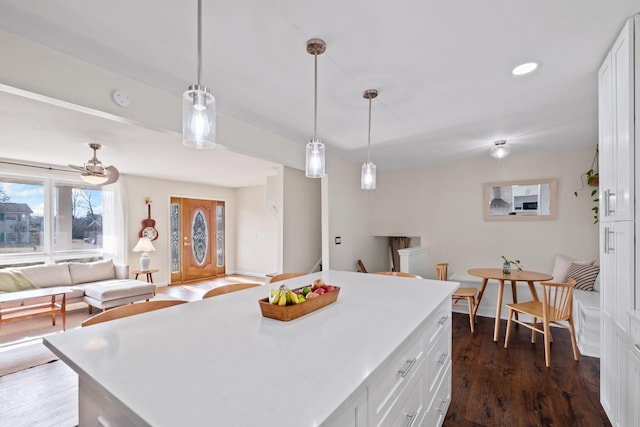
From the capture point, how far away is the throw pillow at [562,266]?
A: 3.68 meters

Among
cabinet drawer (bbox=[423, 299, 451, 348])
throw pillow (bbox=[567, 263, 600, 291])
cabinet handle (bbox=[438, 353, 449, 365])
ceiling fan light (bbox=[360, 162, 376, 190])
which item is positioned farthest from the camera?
throw pillow (bbox=[567, 263, 600, 291])

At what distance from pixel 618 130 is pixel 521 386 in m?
1.95

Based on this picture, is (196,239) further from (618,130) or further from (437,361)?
(618,130)

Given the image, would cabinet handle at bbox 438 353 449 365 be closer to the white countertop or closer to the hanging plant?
the white countertop

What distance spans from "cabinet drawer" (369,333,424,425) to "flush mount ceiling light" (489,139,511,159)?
3058 millimetres

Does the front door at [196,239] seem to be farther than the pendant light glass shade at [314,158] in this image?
Yes

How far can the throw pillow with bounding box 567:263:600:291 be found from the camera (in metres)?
3.45

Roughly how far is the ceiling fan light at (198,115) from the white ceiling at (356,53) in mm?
484

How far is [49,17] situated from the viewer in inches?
57.6

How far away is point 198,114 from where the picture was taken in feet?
4.19

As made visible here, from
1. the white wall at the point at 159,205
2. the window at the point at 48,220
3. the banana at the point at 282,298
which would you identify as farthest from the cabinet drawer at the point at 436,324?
the window at the point at 48,220

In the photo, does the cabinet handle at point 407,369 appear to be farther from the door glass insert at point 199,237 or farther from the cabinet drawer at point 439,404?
the door glass insert at point 199,237

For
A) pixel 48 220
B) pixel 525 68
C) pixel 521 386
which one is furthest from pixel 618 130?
pixel 48 220

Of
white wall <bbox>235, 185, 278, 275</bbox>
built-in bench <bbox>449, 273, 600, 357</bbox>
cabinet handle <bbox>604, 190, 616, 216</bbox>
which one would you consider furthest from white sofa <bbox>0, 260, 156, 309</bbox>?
cabinet handle <bbox>604, 190, 616, 216</bbox>
